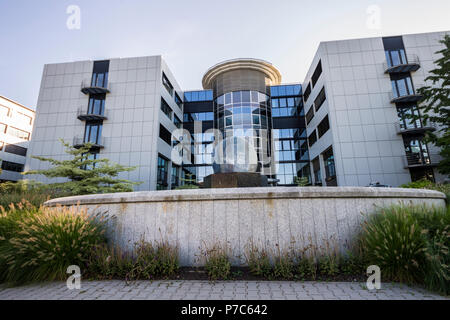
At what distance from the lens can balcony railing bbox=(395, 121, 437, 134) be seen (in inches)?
843

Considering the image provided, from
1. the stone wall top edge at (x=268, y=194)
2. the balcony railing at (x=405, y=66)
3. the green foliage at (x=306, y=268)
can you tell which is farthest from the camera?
the balcony railing at (x=405, y=66)

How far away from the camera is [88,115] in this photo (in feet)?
81.3

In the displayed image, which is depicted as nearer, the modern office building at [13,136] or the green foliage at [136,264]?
the green foliage at [136,264]

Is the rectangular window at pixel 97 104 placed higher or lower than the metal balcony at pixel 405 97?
higher

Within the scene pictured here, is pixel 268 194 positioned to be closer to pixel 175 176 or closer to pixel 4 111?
pixel 175 176

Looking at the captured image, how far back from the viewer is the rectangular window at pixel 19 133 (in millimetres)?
40750

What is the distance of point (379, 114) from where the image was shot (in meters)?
22.6

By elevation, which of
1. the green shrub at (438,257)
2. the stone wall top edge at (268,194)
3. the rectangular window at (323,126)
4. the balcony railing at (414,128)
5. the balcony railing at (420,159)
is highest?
the rectangular window at (323,126)

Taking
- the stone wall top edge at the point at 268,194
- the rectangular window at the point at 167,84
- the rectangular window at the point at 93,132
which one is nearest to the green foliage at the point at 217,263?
the stone wall top edge at the point at 268,194

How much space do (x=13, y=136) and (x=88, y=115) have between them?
29.2 m

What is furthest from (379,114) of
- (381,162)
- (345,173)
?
(345,173)

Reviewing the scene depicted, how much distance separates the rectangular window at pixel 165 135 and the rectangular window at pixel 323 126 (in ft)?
63.6
